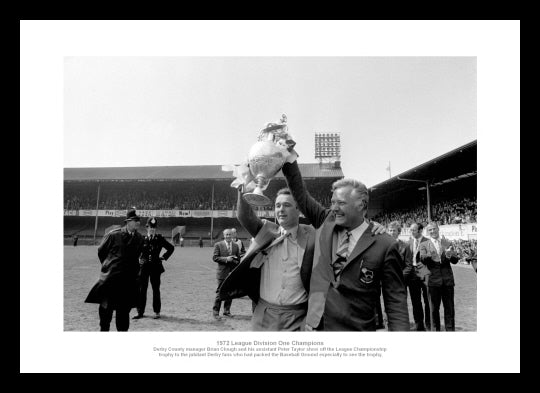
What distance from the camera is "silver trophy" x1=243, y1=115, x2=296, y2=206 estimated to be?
8.68ft

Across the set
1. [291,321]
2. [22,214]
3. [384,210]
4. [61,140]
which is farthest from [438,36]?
[384,210]

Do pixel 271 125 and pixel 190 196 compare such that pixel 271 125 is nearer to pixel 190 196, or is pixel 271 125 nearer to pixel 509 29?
pixel 509 29

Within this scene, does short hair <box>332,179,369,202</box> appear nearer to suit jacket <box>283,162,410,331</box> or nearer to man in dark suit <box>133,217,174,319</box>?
suit jacket <box>283,162,410,331</box>

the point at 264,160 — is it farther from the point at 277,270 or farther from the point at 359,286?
the point at 359,286

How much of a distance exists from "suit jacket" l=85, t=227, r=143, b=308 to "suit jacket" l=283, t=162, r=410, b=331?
3074mm

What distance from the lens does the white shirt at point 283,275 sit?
8.84ft

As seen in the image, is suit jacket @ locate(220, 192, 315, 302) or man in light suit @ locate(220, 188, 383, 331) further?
suit jacket @ locate(220, 192, 315, 302)

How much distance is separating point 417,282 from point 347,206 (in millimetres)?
3938

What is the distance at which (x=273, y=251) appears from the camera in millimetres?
2873

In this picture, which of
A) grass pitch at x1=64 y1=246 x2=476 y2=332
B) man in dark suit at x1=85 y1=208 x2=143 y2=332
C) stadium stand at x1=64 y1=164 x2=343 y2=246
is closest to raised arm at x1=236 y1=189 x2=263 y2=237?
man in dark suit at x1=85 y1=208 x2=143 y2=332

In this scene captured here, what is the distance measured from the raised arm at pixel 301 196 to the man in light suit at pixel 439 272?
126 inches

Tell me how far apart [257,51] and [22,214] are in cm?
310

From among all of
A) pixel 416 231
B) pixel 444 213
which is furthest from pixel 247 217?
pixel 444 213

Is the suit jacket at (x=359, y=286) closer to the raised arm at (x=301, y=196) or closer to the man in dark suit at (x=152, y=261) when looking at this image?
the raised arm at (x=301, y=196)
